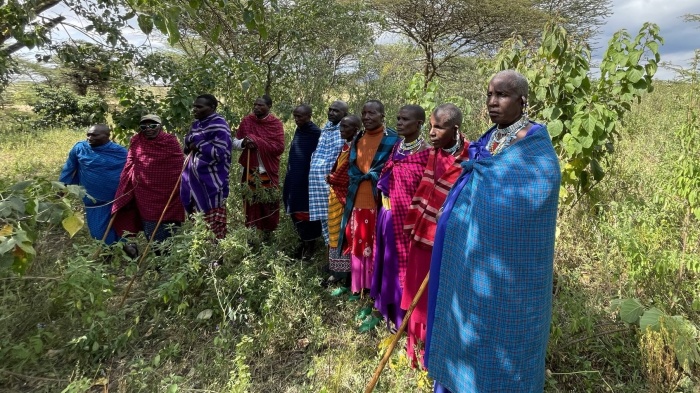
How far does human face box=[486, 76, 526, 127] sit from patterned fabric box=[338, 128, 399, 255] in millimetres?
1403

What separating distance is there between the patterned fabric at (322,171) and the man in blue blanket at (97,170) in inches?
69.7

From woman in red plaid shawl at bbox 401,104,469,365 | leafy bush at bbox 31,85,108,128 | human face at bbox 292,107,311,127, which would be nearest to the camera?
woman in red plaid shawl at bbox 401,104,469,365

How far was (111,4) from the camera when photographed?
369cm

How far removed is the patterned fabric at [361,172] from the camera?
10.5ft

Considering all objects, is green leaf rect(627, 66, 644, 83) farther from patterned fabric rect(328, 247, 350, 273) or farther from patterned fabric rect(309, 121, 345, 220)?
patterned fabric rect(328, 247, 350, 273)

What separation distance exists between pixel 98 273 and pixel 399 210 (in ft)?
6.12

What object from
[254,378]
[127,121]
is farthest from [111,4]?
[254,378]

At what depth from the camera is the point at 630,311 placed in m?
2.27

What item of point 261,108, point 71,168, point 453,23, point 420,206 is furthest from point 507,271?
point 453,23

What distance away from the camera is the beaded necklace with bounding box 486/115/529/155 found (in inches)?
71.9

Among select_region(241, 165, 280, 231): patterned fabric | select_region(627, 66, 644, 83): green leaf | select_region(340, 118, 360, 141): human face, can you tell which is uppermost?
select_region(627, 66, 644, 83): green leaf

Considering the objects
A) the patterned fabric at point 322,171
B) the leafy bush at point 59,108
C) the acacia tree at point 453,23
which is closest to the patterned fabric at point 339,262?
the patterned fabric at point 322,171

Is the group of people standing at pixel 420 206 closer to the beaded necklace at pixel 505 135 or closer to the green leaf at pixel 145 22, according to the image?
the beaded necklace at pixel 505 135

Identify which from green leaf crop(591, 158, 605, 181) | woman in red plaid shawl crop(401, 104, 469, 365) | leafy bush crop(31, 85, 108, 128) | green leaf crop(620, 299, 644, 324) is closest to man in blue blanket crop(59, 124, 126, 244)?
woman in red plaid shawl crop(401, 104, 469, 365)
